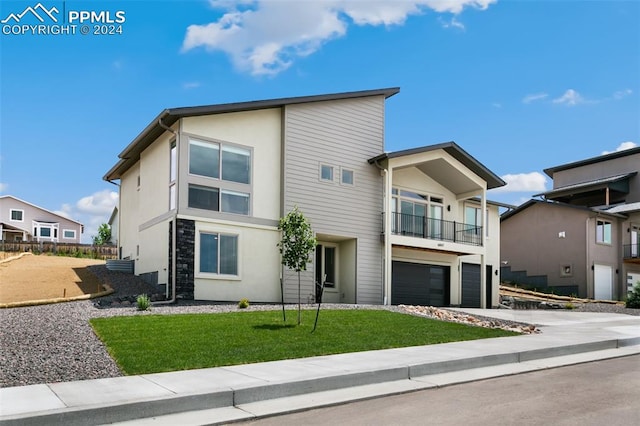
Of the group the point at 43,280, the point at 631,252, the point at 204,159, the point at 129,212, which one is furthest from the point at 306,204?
the point at 631,252

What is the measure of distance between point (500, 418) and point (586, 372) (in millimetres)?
3901

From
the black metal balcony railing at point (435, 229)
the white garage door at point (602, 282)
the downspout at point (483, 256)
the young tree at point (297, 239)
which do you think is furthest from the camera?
the white garage door at point (602, 282)

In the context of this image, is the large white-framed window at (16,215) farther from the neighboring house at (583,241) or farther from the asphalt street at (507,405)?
the asphalt street at (507,405)

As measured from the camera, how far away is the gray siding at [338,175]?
2228 cm

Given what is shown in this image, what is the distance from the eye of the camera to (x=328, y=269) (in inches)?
958

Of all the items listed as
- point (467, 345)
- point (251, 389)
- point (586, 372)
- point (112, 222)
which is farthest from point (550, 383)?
point (112, 222)

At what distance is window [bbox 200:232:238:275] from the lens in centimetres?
1991

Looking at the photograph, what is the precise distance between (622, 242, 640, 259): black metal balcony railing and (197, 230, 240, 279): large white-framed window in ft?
85.8

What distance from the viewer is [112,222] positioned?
52.5 metres

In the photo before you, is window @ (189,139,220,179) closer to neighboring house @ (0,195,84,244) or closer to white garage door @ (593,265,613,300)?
white garage door @ (593,265,613,300)

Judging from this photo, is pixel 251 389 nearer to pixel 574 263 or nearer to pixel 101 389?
pixel 101 389

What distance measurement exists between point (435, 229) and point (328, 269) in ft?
19.1

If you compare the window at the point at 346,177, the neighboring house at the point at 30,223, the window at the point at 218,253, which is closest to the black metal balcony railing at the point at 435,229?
the window at the point at 346,177

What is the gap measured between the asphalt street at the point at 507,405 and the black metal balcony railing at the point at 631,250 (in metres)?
29.6
